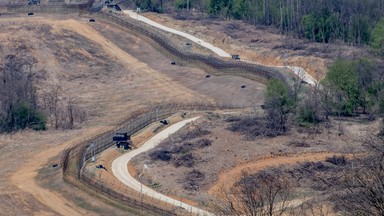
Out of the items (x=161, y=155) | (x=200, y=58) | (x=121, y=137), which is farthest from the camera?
(x=200, y=58)

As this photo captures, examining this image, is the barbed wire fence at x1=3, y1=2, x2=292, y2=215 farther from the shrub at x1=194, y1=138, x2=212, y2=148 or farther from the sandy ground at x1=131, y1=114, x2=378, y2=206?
the shrub at x1=194, y1=138, x2=212, y2=148

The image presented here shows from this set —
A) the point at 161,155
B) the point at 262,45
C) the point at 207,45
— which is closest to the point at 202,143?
the point at 161,155

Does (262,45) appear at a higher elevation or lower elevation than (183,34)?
higher

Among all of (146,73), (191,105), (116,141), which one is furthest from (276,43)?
(116,141)

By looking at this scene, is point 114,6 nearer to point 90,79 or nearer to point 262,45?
point 262,45

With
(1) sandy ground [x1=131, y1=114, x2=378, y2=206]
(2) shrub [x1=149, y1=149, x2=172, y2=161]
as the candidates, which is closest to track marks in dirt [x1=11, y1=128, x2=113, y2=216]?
(1) sandy ground [x1=131, y1=114, x2=378, y2=206]

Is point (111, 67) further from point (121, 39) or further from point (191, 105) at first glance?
point (191, 105)
